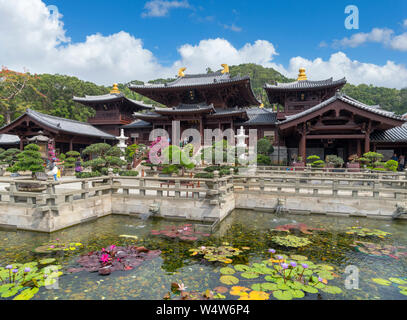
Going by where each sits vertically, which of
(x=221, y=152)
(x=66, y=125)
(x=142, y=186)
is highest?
(x=66, y=125)

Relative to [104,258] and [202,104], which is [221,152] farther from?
[202,104]

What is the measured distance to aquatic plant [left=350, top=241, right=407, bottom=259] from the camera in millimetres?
6797

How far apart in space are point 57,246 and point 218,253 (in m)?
4.95

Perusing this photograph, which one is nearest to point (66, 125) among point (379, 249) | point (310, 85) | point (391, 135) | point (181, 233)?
point (181, 233)

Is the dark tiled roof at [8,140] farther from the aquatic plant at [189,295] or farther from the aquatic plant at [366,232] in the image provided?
the aquatic plant at [366,232]

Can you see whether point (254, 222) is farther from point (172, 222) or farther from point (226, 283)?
point (226, 283)

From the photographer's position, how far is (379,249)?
7.17 metres

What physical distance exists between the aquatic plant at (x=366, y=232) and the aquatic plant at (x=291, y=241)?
2295 mm

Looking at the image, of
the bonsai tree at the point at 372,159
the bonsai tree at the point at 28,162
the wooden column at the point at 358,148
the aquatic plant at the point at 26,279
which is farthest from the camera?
the wooden column at the point at 358,148

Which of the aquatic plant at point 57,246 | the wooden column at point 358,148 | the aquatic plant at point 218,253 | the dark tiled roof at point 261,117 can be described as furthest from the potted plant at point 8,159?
the wooden column at point 358,148

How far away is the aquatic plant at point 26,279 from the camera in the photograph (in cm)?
472

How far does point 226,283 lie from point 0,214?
9.16 metres

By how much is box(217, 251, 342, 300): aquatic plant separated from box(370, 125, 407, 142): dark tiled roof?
65.0ft

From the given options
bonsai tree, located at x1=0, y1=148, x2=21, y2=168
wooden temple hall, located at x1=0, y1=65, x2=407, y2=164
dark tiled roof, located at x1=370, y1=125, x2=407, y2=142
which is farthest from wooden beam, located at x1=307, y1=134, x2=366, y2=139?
bonsai tree, located at x1=0, y1=148, x2=21, y2=168
